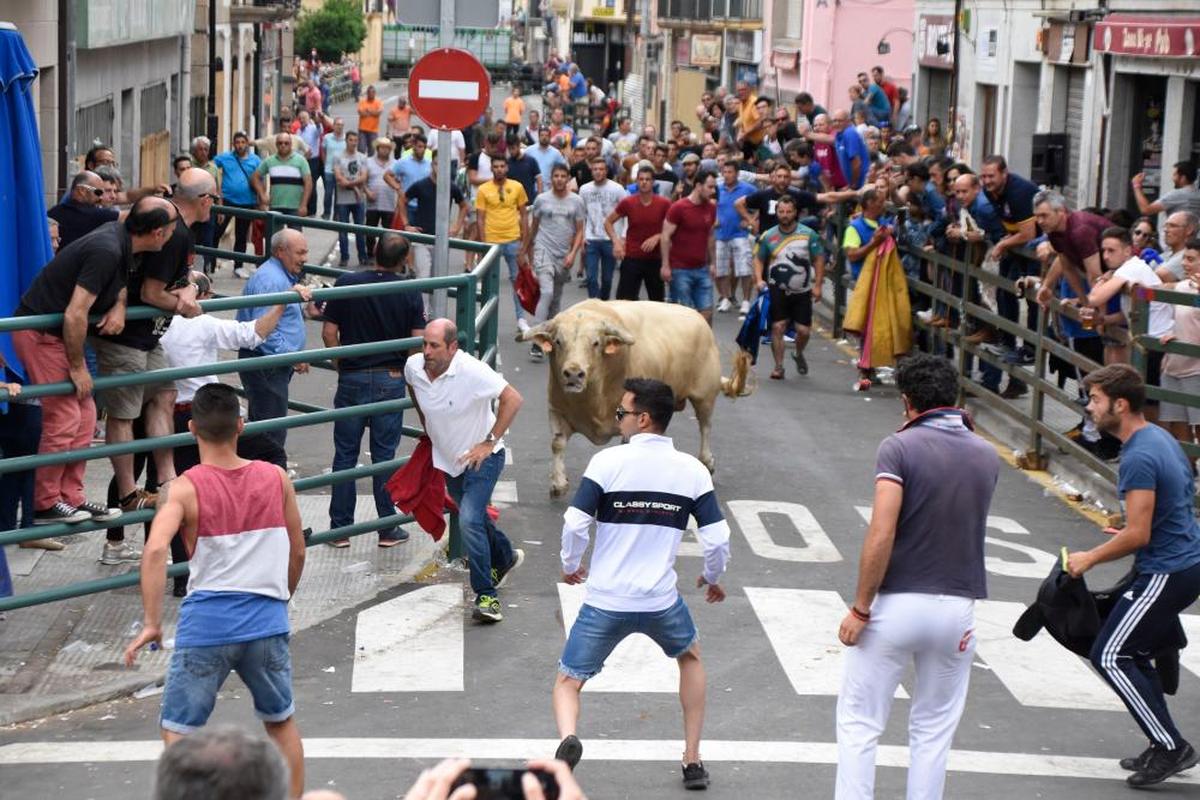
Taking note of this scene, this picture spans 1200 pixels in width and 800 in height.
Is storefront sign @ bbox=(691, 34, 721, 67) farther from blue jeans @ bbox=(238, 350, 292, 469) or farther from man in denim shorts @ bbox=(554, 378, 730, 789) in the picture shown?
man in denim shorts @ bbox=(554, 378, 730, 789)

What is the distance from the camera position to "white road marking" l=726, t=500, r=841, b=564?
1228cm

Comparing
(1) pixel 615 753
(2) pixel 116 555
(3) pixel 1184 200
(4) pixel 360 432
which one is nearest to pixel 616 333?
(4) pixel 360 432

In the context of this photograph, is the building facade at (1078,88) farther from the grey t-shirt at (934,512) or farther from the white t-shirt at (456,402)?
the grey t-shirt at (934,512)

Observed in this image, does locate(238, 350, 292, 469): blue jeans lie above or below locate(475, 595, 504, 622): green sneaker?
above

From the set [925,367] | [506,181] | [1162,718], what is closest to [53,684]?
[925,367]

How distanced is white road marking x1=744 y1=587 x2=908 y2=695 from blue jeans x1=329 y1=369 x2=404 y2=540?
2.33 metres

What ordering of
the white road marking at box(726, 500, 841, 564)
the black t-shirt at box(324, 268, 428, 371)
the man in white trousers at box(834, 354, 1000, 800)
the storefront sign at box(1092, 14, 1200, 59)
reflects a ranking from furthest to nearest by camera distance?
the storefront sign at box(1092, 14, 1200, 59)
the white road marking at box(726, 500, 841, 564)
the black t-shirt at box(324, 268, 428, 371)
the man in white trousers at box(834, 354, 1000, 800)

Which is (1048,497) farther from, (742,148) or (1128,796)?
(742,148)

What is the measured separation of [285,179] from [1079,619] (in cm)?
1787

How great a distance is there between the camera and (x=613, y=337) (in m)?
13.2

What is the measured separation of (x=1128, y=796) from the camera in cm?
819

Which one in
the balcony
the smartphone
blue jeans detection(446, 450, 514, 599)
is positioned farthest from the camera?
the balcony

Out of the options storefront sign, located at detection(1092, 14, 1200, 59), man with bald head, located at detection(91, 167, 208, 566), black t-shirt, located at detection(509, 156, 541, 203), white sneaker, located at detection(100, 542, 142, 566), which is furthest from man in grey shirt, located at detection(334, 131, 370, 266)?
man with bald head, located at detection(91, 167, 208, 566)

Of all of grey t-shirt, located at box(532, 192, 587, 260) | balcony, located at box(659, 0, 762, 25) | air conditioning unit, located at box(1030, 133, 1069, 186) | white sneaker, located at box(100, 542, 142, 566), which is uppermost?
balcony, located at box(659, 0, 762, 25)
